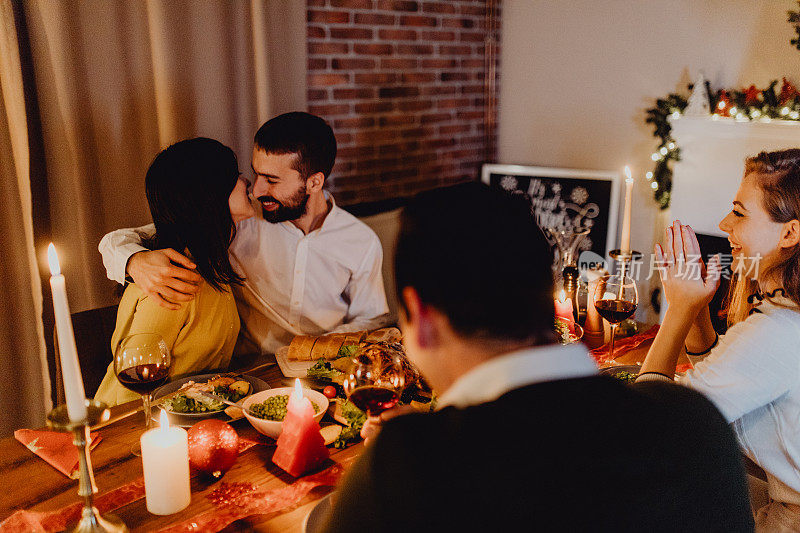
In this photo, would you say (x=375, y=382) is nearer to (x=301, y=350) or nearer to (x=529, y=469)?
(x=301, y=350)

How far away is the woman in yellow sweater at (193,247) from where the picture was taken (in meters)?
1.78

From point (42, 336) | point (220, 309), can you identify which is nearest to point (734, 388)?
point (220, 309)

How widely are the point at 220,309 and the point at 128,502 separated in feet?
2.78

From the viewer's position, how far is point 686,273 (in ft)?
4.92

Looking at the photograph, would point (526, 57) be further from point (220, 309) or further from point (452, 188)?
point (452, 188)

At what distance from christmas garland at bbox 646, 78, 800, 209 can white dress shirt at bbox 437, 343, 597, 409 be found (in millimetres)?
2611

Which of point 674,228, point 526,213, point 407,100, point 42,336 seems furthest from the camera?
point 407,100

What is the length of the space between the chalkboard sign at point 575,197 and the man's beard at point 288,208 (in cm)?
155

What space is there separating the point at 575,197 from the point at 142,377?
2763 mm

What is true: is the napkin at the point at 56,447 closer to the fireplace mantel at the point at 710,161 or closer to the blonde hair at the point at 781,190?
the blonde hair at the point at 781,190

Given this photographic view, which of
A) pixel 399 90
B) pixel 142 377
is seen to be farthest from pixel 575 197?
pixel 142 377

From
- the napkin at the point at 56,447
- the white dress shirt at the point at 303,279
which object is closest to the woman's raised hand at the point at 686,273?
the white dress shirt at the point at 303,279

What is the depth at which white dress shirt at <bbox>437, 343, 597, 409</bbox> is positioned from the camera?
74cm

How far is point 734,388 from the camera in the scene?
1.24 meters
